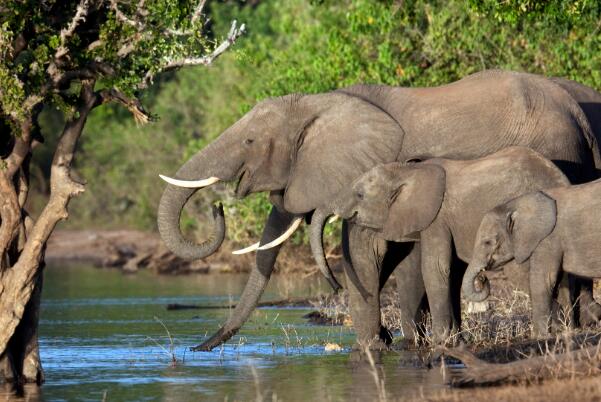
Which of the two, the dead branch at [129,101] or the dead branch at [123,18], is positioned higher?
the dead branch at [123,18]

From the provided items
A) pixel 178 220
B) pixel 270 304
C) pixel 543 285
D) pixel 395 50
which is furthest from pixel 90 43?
pixel 395 50

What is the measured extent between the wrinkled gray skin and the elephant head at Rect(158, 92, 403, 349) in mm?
2198

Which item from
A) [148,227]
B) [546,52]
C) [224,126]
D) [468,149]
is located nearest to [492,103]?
[468,149]

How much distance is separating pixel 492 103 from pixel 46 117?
3380 cm

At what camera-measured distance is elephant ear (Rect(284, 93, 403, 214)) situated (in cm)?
1667

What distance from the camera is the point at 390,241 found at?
16.8 m

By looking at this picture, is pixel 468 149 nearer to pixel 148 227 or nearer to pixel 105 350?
pixel 105 350

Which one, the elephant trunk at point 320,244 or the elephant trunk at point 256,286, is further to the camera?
the elephant trunk at point 256,286

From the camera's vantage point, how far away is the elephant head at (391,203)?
1574cm

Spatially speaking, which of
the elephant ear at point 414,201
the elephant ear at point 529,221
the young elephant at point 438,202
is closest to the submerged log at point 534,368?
the elephant ear at point 529,221

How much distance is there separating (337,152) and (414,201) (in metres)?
1.37

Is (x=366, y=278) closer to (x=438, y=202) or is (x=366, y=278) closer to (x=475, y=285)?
(x=438, y=202)

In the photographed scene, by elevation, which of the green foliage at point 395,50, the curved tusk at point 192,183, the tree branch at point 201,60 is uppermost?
the green foliage at point 395,50

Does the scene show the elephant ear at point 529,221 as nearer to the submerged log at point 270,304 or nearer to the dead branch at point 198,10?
the dead branch at point 198,10
